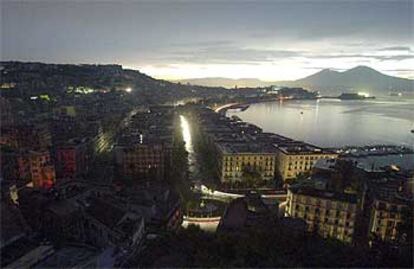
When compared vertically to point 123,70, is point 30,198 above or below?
below

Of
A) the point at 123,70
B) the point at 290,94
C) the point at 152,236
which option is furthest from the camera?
the point at 290,94

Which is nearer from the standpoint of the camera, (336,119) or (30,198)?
(30,198)

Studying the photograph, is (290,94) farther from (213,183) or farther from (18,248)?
(18,248)

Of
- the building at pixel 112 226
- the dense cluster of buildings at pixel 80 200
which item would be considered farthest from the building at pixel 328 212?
the building at pixel 112 226

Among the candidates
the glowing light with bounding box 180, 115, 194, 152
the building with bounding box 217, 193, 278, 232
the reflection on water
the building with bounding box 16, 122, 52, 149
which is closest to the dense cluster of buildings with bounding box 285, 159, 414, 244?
the building with bounding box 217, 193, 278, 232

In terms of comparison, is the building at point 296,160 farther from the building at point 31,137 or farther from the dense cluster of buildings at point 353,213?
the building at point 31,137

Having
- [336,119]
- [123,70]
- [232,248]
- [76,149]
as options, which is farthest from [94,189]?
[123,70]
